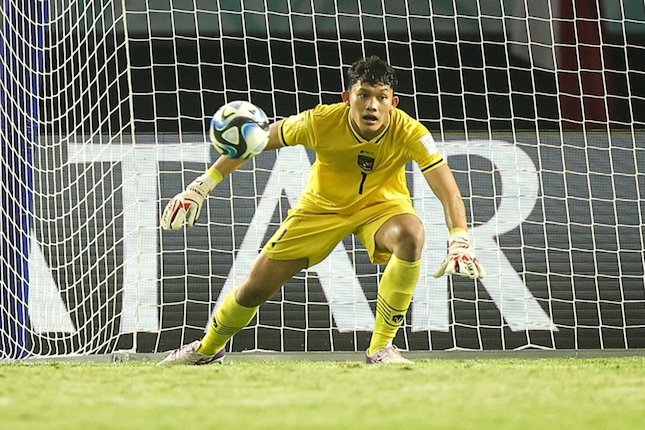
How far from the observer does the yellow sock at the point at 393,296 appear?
4934mm

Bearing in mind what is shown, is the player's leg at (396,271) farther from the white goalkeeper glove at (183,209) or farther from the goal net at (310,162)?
the goal net at (310,162)

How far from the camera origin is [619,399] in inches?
121

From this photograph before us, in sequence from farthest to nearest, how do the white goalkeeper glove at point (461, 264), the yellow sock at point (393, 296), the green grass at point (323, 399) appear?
1. the yellow sock at point (393, 296)
2. the white goalkeeper glove at point (461, 264)
3. the green grass at point (323, 399)

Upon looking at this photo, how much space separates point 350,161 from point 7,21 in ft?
9.09

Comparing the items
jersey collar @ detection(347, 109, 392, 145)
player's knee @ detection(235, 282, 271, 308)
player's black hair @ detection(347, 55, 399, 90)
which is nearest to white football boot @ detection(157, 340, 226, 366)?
player's knee @ detection(235, 282, 271, 308)

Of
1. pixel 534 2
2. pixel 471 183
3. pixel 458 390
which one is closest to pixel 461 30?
pixel 534 2

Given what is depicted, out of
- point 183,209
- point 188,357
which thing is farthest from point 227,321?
point 183,209

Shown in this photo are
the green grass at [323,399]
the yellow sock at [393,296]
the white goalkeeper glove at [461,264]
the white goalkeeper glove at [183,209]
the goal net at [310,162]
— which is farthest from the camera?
the goal net at [310,162]

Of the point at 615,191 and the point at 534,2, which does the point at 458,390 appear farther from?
the point at 534,2

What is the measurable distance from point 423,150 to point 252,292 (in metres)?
1.00

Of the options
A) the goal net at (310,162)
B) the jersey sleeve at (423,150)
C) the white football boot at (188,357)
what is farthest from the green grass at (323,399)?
the goal net at (310,162)

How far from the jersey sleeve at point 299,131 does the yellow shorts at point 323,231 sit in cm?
35

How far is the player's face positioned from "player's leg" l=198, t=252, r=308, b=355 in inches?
27.0

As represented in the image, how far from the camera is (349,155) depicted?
502 centimetres
